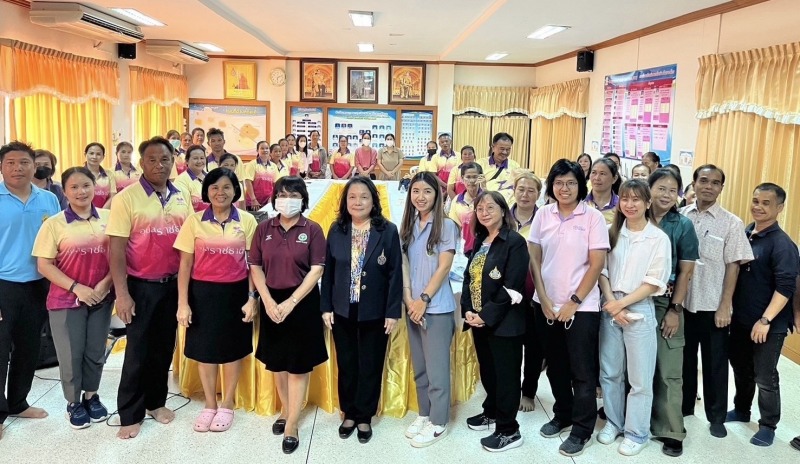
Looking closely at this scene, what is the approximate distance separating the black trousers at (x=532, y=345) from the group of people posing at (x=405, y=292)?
35 mm

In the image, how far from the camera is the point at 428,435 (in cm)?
295

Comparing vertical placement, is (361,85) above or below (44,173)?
above

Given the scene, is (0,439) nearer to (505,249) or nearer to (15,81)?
(505,249)

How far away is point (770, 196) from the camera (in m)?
2.94

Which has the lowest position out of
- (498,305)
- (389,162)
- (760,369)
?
(760,369)

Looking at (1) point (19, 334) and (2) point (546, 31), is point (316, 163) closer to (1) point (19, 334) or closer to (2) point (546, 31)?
(2) point (546, 31)

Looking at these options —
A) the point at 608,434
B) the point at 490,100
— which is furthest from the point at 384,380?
the point at 490,100

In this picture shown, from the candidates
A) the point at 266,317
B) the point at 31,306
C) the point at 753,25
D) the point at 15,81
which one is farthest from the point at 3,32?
the point at 753,25

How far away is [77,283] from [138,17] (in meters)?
5.32

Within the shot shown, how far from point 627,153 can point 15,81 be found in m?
7.40

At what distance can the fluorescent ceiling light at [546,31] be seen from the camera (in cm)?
723

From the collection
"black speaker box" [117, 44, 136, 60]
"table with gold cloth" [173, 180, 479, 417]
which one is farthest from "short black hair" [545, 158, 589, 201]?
"black speaker box" [117, 44, 136, 60]

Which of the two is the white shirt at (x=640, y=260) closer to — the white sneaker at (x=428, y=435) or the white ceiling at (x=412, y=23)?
the white sneaker at (x=428, y=435)

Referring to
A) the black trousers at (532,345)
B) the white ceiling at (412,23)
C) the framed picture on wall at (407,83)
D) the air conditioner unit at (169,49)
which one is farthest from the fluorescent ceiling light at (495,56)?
the black trousers at (532,345)
